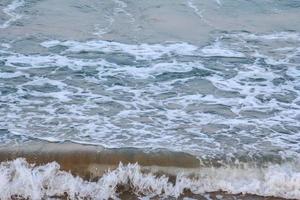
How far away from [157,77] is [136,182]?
9.18 ft

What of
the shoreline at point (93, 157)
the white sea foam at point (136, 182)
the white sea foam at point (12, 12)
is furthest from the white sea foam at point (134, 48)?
the white sea foam at point (136, 182)

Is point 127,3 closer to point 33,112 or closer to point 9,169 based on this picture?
point 33,112

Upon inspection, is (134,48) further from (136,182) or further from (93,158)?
(136,182)

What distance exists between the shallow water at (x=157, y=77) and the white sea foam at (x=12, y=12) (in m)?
0.02

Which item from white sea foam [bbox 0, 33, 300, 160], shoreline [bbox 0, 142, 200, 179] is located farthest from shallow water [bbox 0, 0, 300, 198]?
shoreline [bbox 0, 142, 200, 179]

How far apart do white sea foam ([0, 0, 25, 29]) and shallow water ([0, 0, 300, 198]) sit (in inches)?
0.7

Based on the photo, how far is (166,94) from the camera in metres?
6.72

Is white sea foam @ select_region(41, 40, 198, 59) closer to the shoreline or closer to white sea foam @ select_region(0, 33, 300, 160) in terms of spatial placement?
white sea foam @ select_region(0, 33, 300, 160)

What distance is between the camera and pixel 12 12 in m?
10.9

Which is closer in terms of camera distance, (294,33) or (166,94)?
(166,94)

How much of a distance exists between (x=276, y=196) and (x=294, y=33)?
5450mm

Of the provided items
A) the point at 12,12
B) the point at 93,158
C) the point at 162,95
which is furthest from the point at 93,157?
the point at 12,12

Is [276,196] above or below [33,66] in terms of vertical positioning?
below

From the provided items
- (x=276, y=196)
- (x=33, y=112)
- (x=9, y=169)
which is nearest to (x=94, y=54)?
(x=33, y=112)
